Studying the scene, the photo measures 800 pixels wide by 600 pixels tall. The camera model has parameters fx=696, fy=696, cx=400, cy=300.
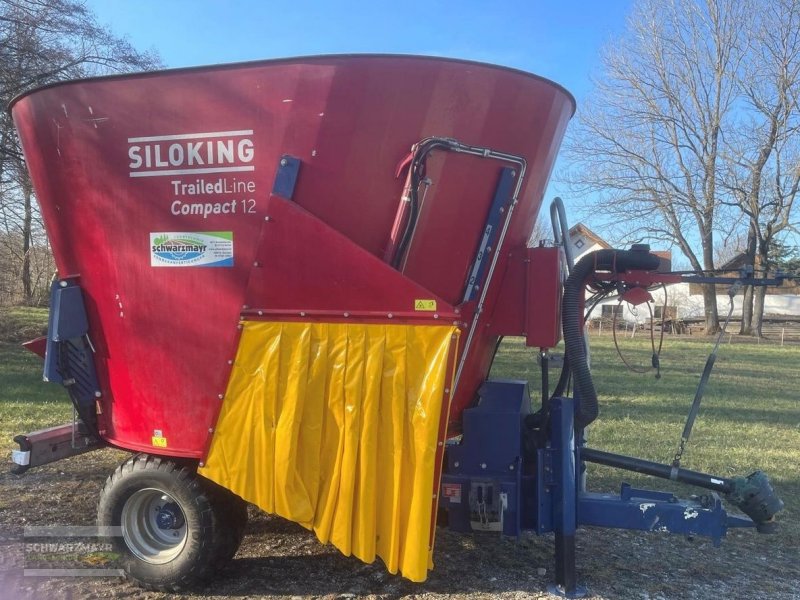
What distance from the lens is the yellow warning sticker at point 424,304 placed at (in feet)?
11.0

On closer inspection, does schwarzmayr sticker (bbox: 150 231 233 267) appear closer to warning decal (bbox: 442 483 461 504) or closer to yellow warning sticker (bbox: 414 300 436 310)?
yellow warning sticker (bbox: 414 300 436 310)

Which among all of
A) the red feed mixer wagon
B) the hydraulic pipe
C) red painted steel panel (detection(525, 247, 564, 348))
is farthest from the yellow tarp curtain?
the hydraulic pipe

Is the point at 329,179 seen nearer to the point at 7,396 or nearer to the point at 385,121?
the point at 385,121

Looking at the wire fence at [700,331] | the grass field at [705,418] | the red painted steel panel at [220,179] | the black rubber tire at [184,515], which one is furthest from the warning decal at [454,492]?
the wire fence at [700,331]

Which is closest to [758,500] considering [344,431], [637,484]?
[344,431]

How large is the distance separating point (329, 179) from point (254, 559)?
2445 millimetres

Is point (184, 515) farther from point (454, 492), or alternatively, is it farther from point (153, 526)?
point (454, 492)

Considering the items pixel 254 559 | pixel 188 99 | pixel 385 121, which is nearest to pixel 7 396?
pixel 254 559

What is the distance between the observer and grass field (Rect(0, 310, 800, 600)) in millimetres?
4121

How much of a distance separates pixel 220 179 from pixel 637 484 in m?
4.71

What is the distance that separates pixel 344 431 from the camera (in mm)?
3439

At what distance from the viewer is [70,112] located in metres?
3.87

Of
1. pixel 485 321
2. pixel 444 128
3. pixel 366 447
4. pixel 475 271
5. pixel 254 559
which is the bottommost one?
pixel 254 559

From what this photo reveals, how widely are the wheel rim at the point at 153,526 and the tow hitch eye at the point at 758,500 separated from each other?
3100mm
